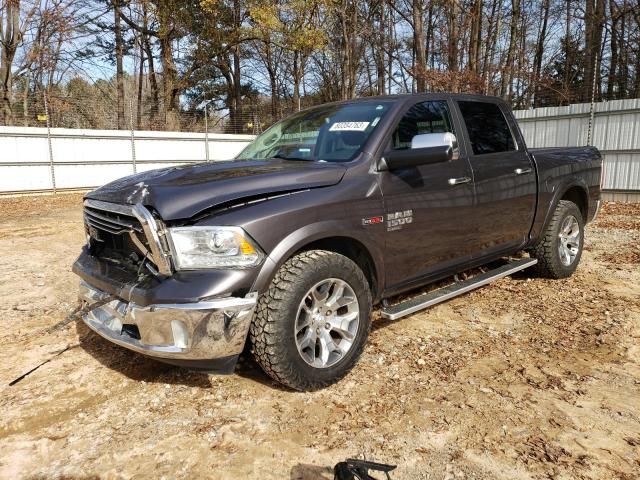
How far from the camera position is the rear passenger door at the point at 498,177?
4.05 m

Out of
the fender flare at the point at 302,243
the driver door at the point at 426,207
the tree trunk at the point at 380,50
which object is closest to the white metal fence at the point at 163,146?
the driver door at the point at 426,207

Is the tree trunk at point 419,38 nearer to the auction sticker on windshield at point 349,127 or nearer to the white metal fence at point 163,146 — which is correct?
the white metal fence at point 163,146

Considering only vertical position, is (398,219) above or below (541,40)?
below

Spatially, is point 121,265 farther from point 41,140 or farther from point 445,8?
point 445,8

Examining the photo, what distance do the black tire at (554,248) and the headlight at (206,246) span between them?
3.59 m

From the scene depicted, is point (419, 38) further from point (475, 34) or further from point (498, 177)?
point (498, 177)

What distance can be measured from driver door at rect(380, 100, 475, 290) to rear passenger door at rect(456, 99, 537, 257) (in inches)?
6.4

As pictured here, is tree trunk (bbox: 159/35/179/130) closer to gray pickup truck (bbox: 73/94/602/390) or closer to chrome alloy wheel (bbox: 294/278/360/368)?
gray pickup truck (bbox: 73/94/602/390)

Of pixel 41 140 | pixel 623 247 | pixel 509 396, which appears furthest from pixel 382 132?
pixel 41 140

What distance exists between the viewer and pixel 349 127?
3.54 metres

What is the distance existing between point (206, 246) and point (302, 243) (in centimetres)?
56

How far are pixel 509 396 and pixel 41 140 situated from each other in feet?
51.0

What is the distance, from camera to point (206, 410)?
2779 millimetres

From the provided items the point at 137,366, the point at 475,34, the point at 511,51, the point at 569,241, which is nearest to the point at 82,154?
the point at 137,366
